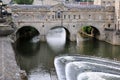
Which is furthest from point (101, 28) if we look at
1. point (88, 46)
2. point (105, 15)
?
point (88, 46)

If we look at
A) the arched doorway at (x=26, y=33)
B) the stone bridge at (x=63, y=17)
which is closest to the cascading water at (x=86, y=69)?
the stone bridge at (x=63, y=17)

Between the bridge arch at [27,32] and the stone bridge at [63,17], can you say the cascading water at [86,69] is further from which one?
the bridge arch at [27,32]

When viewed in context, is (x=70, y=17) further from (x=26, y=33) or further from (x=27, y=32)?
(x=27, y=32)

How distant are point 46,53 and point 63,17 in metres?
18.0

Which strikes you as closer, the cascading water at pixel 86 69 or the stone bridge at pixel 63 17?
the cascading water at pixel 86 69

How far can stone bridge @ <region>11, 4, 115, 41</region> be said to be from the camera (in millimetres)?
74812

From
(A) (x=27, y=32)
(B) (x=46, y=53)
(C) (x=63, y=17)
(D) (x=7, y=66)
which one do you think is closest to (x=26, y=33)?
(A) (x=27, y=32)

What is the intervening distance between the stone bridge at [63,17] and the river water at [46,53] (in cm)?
406

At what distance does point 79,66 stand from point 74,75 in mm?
5077

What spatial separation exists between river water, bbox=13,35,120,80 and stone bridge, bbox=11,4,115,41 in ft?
13.3

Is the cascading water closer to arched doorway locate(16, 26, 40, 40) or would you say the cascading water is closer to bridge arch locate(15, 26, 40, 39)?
arched doorway locate(16, 26, 40, 40)

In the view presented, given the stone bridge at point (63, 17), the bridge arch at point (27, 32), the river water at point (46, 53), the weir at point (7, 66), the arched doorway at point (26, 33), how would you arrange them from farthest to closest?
the bridge arch at point (27, 32), the arched doorway at point (26, 33), the stone bridge at point (63, 17), the river water at point (46, 53), the weir at point (7, 66)

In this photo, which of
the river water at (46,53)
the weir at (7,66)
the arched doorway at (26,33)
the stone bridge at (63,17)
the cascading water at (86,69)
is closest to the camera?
the weir at (7,66)

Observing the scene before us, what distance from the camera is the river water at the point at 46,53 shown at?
1728 inches
